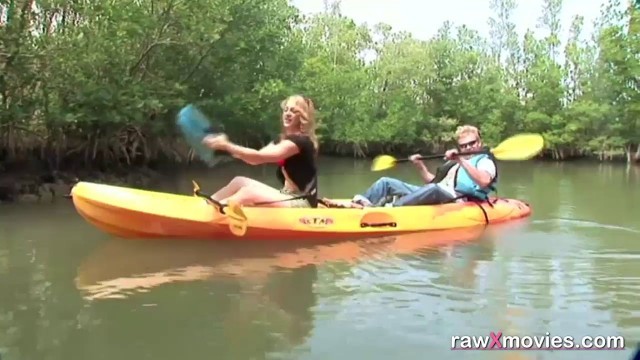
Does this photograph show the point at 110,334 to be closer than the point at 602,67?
Yes

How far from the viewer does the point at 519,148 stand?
7.03 meters

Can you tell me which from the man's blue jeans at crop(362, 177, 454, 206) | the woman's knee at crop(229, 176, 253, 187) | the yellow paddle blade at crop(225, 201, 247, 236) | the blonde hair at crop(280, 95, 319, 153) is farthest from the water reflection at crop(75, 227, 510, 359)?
the blonde hair at crop(280, 95, 319, 153)

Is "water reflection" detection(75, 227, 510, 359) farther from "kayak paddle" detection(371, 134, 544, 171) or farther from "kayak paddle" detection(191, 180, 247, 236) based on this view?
"kayak paddle" detection(371, 134, 544, 171)

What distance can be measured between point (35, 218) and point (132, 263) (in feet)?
9.22

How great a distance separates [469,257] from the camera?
17.2 ft

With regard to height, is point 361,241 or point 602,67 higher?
point 602,67

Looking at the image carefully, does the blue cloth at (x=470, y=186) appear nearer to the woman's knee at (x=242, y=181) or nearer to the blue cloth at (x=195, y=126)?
the woman's knee at (x=242, y=181)

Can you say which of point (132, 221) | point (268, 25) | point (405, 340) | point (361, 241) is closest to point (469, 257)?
point (361, 241)

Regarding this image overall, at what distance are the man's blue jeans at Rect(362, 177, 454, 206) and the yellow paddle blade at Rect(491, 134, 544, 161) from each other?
0.83m

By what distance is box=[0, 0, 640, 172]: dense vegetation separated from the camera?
954 cm

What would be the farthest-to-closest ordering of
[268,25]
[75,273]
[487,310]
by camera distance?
→ [268,25] < [75,273] < [487,310]

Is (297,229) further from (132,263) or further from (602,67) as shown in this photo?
(602,67)

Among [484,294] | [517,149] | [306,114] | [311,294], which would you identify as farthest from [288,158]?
[517,149]

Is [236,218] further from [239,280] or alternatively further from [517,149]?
[517,149]
